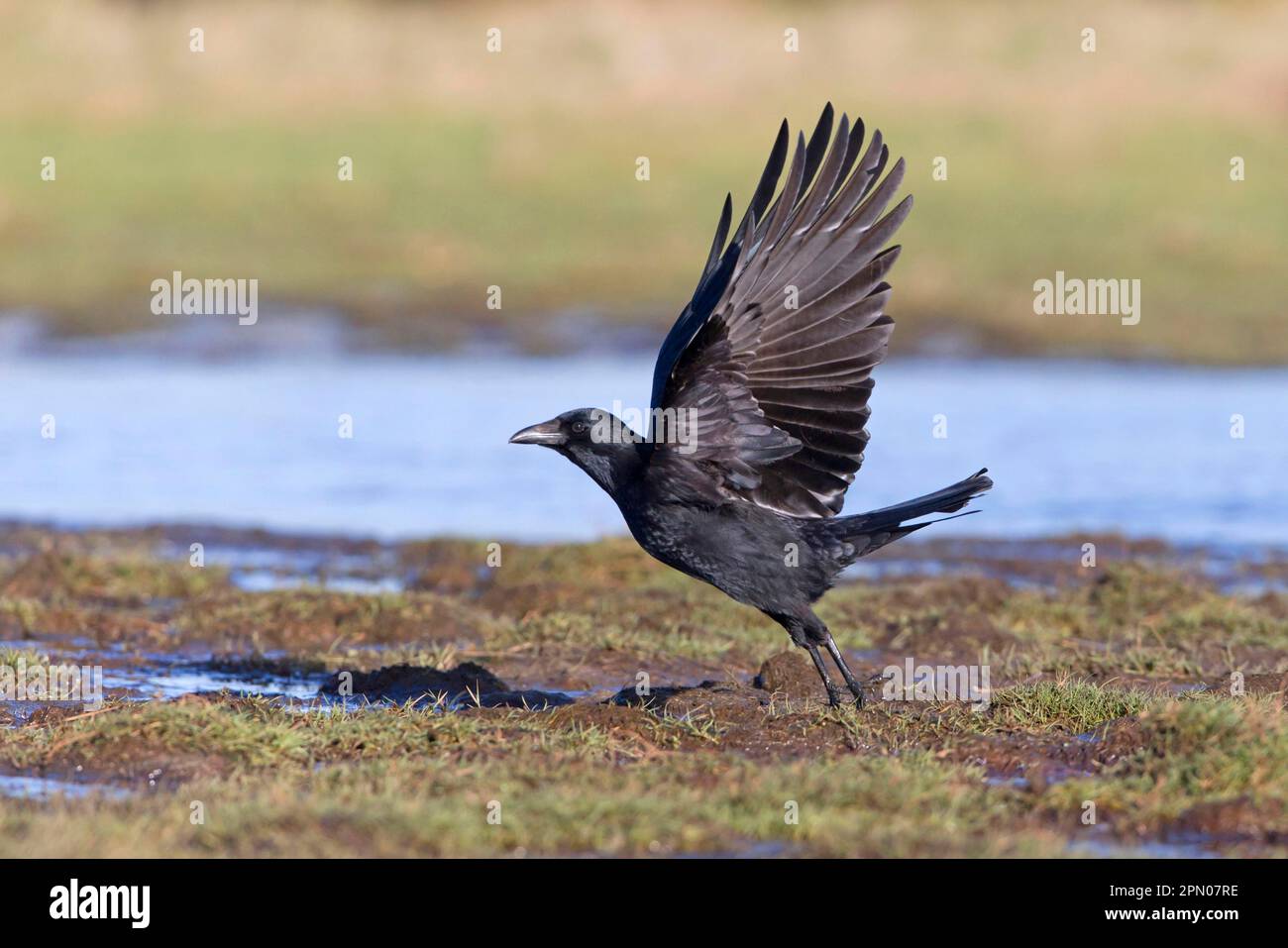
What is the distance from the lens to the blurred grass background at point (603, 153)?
23.0 metres

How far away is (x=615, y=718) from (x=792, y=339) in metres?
1.53

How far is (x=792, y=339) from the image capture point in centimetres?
699

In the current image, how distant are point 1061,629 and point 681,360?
3.72 metres

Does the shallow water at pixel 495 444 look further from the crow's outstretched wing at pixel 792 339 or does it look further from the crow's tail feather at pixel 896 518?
the crow's tail feather at pixel 896 518

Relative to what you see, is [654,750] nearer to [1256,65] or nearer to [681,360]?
[681,360]

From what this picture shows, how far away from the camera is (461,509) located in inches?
524

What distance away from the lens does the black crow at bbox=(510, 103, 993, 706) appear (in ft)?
22.2

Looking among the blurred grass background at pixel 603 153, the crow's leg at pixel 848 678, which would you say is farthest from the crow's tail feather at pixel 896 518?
the blurred grass background at pixel 603 153

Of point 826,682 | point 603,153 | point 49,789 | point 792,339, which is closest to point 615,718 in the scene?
point 826,682

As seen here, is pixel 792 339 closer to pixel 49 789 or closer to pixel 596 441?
pixel 596 441

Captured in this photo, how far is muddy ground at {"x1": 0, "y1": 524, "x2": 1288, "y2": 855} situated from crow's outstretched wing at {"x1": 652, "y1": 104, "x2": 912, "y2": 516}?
867 mm

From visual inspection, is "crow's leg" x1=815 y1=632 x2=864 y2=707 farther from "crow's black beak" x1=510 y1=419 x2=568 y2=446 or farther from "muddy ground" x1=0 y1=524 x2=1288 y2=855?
"crow's black beak" x1=510 y1=419 x2=568 y2=446

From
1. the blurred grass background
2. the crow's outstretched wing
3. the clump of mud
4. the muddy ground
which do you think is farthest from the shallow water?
the crow's outstretched wing
